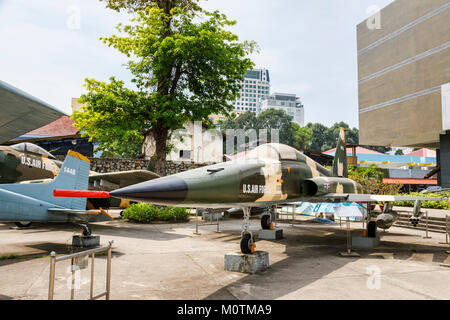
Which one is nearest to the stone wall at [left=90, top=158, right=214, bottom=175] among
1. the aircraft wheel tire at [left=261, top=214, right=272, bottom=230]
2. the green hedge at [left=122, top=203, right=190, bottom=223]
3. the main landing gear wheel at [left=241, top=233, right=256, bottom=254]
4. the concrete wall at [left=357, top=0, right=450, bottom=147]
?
the green hedge at [left=122, top=203, right=190, bottom=223]

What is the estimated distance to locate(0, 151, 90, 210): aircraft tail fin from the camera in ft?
30.5

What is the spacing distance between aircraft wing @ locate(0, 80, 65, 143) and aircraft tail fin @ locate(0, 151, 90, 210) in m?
5.63

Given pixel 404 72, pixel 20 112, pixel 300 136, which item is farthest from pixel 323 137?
pixel 20 112

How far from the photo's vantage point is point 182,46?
16.0 metres

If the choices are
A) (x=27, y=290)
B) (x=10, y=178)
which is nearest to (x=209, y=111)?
(x=10, y=178)

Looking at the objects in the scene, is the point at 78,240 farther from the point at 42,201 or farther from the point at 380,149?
the point at 380,149

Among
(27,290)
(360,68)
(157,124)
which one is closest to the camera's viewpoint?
(27,290)

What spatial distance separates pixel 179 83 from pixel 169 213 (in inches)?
331

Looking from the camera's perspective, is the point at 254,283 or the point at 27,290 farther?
the point at 254,283

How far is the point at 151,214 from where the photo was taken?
52.3 feet

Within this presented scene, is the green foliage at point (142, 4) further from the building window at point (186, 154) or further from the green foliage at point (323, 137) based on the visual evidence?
the green foliage at point (323, 137)

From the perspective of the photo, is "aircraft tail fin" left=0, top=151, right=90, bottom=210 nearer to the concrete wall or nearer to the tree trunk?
the tree trunk

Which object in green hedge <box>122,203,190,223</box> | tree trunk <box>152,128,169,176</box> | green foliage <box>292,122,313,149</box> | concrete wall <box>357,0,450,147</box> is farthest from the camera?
green foliage <box>292,122,313,149</box>

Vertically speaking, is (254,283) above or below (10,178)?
below
